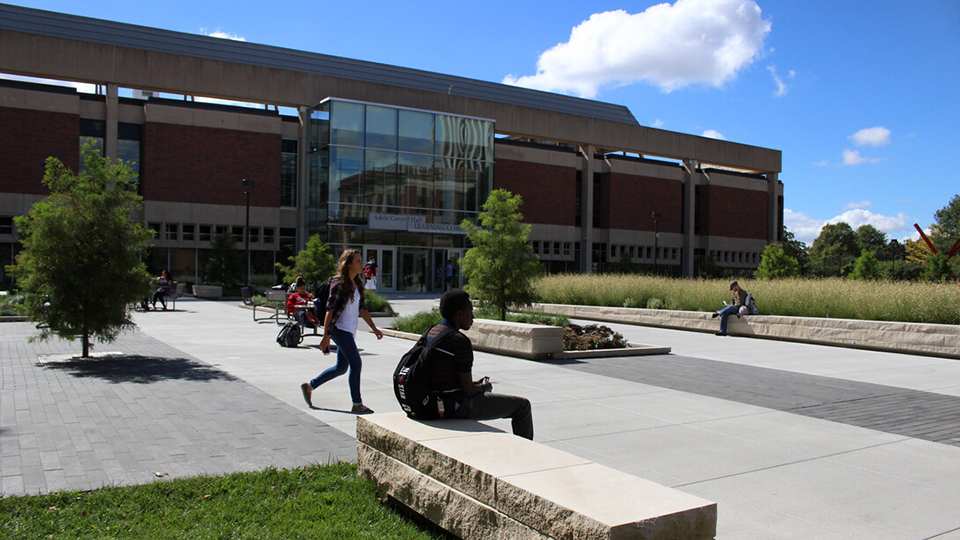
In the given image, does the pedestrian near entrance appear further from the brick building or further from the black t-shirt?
the brick building

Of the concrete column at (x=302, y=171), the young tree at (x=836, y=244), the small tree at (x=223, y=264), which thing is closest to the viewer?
the small tree at (x=223, y=264)

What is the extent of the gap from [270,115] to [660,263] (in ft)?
106

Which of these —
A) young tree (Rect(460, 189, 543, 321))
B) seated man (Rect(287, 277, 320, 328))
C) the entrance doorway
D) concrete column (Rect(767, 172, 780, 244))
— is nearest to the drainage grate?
seated man (Rect(287, 277, 320, 328))

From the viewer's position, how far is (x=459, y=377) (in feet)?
16.2

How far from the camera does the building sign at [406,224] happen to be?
132ft

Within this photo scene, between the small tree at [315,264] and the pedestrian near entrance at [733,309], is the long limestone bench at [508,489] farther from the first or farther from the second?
the small tree at [315,264]

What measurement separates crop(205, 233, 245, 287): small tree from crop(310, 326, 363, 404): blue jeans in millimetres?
33222

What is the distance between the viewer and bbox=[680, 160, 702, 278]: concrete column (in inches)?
2338

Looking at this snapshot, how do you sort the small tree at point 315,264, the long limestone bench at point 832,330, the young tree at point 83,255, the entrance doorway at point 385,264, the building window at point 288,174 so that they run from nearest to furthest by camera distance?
1. the young tree at point 83,255
2. the long limestone bench at point 832,330
3. the small tree at point 315,264
4. the entrance doorway at point 385,264
5. the building window at point 288,174

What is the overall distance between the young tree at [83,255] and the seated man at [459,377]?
8.17 metres

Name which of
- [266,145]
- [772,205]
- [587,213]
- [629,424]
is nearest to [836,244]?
[772,205]

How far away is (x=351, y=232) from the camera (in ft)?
131

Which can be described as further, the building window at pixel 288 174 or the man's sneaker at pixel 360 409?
the building window at pixel 288 174

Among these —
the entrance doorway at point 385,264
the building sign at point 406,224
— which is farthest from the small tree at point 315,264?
the entrance doorway at point 385,264
